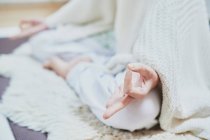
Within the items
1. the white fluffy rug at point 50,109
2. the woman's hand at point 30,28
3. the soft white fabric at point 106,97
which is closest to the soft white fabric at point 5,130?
the white fluffy rug at point 50,109

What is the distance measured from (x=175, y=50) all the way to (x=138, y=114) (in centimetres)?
19

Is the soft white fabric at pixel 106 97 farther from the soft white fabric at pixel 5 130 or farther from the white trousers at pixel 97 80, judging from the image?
the soft white fabric at pixel 5 130

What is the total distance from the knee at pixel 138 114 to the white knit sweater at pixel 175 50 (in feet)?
0.09

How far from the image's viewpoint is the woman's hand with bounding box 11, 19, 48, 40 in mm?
1373

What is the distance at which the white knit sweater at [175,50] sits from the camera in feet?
2.86

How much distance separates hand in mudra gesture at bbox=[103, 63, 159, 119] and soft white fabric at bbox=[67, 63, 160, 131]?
4cm

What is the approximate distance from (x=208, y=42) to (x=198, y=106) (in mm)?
203

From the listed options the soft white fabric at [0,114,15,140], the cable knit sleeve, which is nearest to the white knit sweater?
the cable knit sleeve

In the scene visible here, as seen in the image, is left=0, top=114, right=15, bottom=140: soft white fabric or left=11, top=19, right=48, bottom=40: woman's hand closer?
left=0, top=114, right=15, bottom=140: soft white fabric

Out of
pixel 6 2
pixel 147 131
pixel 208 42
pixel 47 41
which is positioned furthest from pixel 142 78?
pixel 6 2

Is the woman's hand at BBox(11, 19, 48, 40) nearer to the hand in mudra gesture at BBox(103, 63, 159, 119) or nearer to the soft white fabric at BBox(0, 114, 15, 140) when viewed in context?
the soft white fabric at BBox(0, 114, 15, 140)

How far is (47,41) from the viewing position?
4.37 feet

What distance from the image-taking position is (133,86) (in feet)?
2.70

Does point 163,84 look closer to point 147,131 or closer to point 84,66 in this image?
point 147,131
